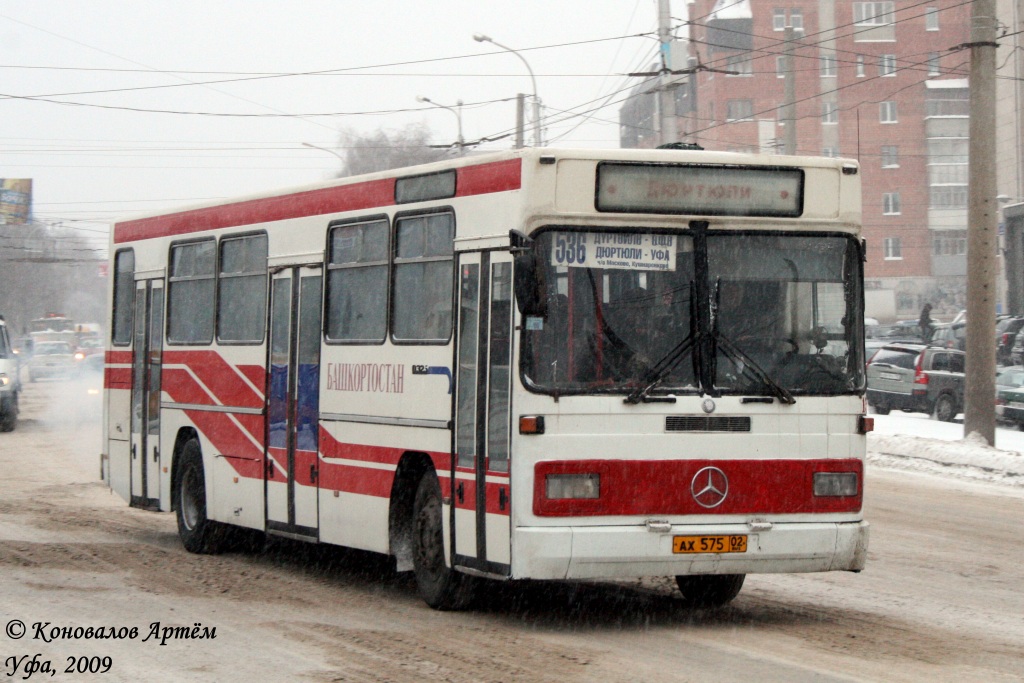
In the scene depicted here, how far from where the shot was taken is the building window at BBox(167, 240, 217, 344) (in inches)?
522

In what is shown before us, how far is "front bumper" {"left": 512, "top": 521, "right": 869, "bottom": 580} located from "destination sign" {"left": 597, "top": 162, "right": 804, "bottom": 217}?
6.16 feet

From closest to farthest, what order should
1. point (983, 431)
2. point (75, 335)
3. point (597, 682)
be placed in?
point (597, 682) → point (983, 431) → point (75, 335)

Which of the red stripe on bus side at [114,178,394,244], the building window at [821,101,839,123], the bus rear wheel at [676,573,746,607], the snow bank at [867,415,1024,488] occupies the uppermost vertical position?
the building window at [821,101,839,123]

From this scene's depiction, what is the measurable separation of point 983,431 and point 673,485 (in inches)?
524

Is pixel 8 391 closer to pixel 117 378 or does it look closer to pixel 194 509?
pixel 117 378

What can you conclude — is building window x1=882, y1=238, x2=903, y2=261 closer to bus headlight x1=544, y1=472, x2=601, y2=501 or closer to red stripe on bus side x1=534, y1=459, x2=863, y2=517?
red stripe on bus side x1=534, y1=459, x2=863, y2=517

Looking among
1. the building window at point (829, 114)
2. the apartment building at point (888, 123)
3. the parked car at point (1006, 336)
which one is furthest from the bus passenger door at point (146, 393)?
the building window at point (829, 114)

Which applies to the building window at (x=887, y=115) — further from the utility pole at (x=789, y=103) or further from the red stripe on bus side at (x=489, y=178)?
the red stripe on bus side at (x=489, y=178)

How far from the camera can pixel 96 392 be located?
5231 centimetres

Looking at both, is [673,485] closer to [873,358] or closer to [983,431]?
[983,431]

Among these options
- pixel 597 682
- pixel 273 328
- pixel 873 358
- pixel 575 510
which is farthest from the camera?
pixel 873 358

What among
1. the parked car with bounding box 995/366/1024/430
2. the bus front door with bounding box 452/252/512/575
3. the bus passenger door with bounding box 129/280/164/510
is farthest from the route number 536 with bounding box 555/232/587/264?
the parked car with bounding box 995/366/1024/430

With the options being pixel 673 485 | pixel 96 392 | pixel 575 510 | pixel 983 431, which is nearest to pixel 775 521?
pixel 673 485

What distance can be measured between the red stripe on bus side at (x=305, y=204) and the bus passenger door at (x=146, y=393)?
60 cm
